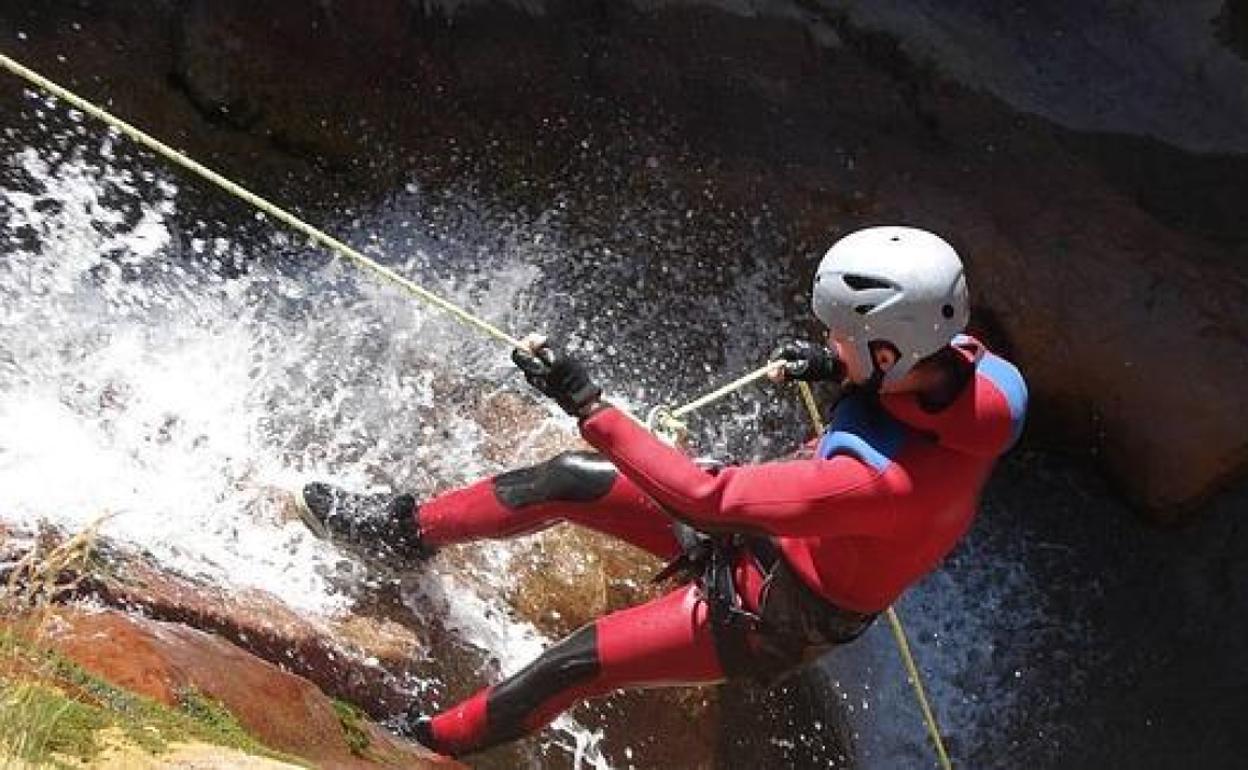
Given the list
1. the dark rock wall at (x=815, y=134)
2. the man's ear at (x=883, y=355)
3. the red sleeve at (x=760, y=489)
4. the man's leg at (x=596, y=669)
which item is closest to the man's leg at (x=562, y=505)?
the man's leg at (x=596, y=669)

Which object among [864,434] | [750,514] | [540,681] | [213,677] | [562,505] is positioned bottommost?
[540,681]

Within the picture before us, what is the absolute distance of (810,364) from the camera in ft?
14.9

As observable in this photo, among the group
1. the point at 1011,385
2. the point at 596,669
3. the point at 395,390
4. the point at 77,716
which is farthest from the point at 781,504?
the point at 395,390

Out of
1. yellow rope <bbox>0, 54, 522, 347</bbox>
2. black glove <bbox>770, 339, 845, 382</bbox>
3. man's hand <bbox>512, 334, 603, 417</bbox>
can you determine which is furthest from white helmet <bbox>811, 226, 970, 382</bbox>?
yellow rope <bbox>0, 54, 522, 347</bbox>

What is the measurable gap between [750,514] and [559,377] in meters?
0.64

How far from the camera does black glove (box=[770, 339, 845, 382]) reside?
14.8ft

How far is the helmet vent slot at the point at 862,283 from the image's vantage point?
13.7 feet

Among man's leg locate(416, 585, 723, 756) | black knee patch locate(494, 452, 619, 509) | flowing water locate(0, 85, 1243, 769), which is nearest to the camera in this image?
man's leg locate(416, 585, 723, 756)

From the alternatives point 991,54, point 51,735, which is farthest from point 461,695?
point 991,54

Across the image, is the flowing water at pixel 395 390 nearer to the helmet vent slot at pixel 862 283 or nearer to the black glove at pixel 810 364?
the black glove at pixel 810 364

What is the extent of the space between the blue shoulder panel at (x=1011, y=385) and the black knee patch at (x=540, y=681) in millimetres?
1445

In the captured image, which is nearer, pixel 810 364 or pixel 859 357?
pixel 859 357

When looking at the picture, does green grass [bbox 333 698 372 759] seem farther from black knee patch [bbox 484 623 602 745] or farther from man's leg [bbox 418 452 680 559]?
man's leg [bbox 418 452 680 559]

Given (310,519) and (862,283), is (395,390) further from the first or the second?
(862,283)
